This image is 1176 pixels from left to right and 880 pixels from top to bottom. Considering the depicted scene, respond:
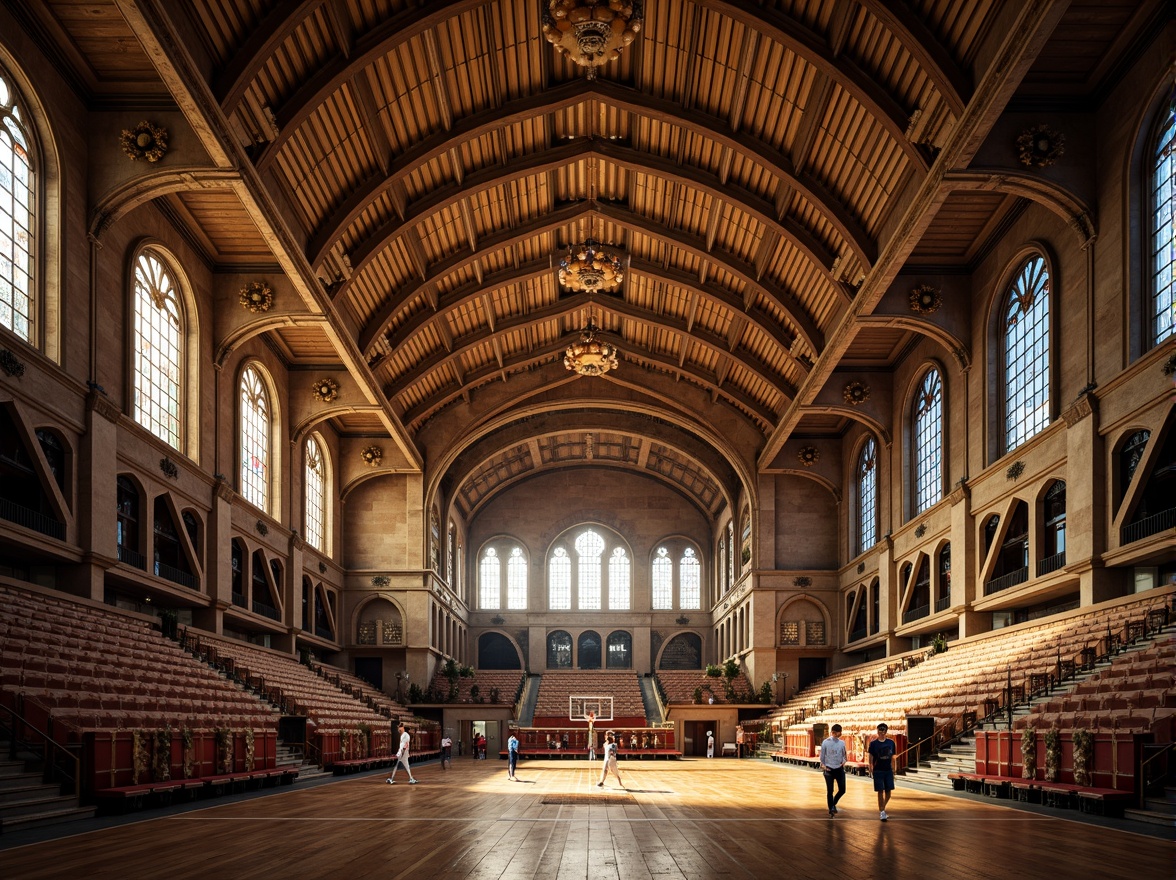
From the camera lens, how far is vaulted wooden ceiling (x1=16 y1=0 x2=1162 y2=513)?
20516mm

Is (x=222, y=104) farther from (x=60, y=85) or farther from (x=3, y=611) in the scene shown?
(x=3, y=611)

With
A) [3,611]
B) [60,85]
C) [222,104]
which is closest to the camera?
[3,611]

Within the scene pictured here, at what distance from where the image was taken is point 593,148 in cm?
3012

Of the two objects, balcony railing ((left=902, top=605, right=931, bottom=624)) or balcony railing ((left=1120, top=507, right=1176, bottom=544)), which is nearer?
balcony railing ((left=1120, top=507, right=1176, bottom=544))

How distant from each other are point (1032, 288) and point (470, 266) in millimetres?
17185

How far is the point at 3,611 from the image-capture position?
18641 millimetres

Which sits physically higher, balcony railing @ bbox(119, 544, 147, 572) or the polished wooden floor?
balcony railing @ bbox(119, 544, 147, 572)

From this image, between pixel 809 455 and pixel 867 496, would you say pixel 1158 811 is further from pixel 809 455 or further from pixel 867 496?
pixel 809 455

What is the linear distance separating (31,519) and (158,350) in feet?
25.3

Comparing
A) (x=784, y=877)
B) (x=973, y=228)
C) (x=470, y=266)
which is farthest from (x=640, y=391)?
(x=784, y=877)

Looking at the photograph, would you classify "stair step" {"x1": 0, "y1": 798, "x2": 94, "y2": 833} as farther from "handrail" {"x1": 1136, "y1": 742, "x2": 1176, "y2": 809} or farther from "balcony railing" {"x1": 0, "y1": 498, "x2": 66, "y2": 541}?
"handrail" {"x1": 1136, "y1": 742, "x2": 1176, "y2": 809}

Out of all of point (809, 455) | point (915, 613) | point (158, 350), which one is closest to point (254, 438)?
point (158, 350)

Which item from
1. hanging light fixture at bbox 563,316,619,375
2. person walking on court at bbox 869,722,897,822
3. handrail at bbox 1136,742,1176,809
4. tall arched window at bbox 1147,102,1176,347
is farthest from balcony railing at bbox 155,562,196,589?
tall arched window at bbox 1147,102,1176,347

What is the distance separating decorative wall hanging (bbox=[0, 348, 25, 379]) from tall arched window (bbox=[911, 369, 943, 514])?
25.1 m
